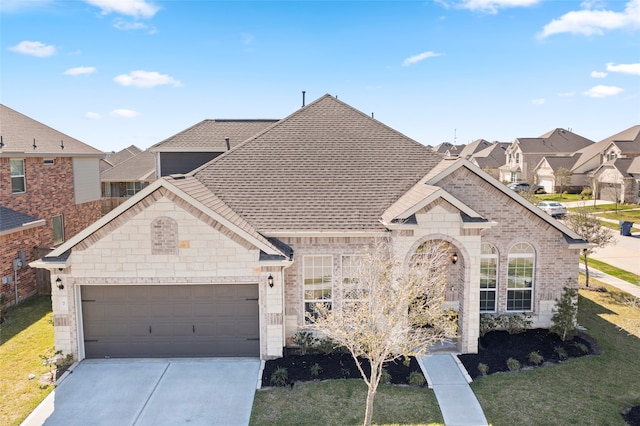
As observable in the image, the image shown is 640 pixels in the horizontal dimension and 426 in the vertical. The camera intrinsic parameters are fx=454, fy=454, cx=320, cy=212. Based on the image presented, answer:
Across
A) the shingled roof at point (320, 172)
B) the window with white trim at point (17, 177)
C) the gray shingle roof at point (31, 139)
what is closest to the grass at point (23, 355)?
the window with white trim at point (17, 177)

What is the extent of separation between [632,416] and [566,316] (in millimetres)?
4314

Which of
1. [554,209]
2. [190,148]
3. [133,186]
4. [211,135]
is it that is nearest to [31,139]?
[190,148]

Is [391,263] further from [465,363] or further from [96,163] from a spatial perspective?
[96,163]

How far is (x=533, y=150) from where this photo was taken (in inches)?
2724

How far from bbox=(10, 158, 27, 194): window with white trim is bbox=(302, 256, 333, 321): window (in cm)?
1395

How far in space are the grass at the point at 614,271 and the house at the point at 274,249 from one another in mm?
9356

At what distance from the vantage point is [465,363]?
41.7 feet

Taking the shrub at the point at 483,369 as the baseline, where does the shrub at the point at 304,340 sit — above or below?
above

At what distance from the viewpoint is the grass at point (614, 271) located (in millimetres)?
21575

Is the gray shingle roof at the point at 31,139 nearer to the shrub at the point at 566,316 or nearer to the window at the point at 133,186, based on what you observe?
the window at the point at 133,186

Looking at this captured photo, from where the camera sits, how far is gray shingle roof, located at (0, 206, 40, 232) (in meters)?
17.3

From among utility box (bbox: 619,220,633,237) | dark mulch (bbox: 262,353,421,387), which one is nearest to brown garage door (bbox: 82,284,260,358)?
dark mulch (bbox: 262,353,421,387)

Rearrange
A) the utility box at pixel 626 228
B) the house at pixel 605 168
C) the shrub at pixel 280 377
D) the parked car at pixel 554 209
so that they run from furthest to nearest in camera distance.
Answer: the house at pixel 605 168
the parked car at pixel 554 209
the utility box at pixel 626 228
the shrub at pixel 280 377

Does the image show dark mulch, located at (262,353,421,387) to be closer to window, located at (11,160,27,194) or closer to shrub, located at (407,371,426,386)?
shrub, located at (407,371,426,386)
